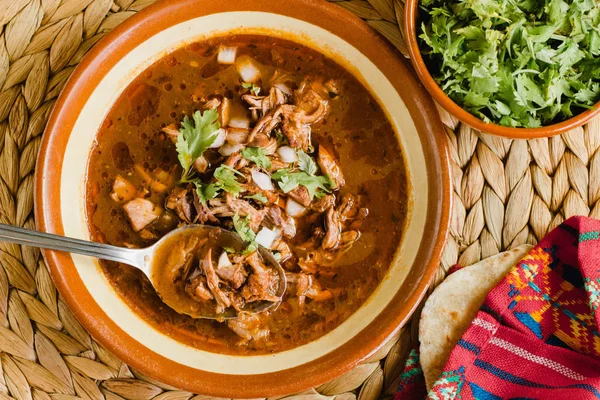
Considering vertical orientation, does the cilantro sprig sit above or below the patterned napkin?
→ above

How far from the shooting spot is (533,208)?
3.76 metres

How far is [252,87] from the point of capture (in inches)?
143

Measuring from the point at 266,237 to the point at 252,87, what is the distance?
847 mm

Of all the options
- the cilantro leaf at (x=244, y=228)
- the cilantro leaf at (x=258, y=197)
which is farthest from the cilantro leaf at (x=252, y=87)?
the cilantro leaf at (x=244, y=228)

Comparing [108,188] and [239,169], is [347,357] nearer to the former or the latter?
[239,169]

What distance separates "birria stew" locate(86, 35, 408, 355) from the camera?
11.6 feet

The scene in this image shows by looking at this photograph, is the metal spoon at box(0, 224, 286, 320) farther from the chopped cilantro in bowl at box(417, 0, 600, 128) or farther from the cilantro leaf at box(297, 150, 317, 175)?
the chopped cilantro in bowl at box(417, 0, 600, 128)

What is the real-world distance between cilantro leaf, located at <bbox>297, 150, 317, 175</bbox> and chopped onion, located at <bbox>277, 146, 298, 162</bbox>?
0.03 meters

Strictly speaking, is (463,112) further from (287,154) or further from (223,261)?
(223,261)

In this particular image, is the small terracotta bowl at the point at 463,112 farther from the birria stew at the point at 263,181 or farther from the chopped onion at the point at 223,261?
the chopped onion at the point at 223,261

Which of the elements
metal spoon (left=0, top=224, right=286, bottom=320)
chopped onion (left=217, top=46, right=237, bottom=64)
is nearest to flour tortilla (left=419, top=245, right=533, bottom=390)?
metal spoon (left=0, top=224, right=286, bottom=320)

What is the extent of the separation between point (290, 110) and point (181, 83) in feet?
2.13

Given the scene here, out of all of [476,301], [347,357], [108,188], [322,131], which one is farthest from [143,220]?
[476,301]

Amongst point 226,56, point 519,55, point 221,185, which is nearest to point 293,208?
point 221,185
